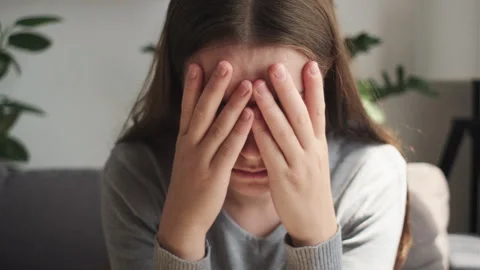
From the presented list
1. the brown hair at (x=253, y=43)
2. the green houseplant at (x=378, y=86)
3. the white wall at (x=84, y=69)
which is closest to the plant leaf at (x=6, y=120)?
the white wall at (x=84, y=69)

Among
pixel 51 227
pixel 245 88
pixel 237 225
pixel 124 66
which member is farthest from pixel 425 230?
pixel 124 66

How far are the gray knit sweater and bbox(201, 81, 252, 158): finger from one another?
235 millimetres

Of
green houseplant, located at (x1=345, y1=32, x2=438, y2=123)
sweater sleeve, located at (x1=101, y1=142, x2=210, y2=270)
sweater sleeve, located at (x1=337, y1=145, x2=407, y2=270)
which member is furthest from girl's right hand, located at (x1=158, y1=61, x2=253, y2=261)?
green houseplant, located at (x1=345, y1=32, x2=438, y2=123)

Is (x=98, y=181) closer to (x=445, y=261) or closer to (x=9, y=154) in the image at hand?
(x=9, y=154)

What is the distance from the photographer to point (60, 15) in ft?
6.55

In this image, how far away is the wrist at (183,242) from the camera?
0.79m

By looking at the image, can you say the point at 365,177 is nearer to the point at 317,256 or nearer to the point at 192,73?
the point at 317,256

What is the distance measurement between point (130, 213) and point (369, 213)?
0.39 metres

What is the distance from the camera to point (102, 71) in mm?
2014

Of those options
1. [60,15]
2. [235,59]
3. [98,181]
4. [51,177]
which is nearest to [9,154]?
[51,177]

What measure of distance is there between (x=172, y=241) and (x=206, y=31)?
298 millimetres

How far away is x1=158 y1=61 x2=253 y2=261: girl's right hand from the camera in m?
0.70

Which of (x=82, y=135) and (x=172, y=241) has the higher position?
(x=172, y=241)

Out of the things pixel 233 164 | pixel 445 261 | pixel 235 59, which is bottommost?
pixel 445 261
